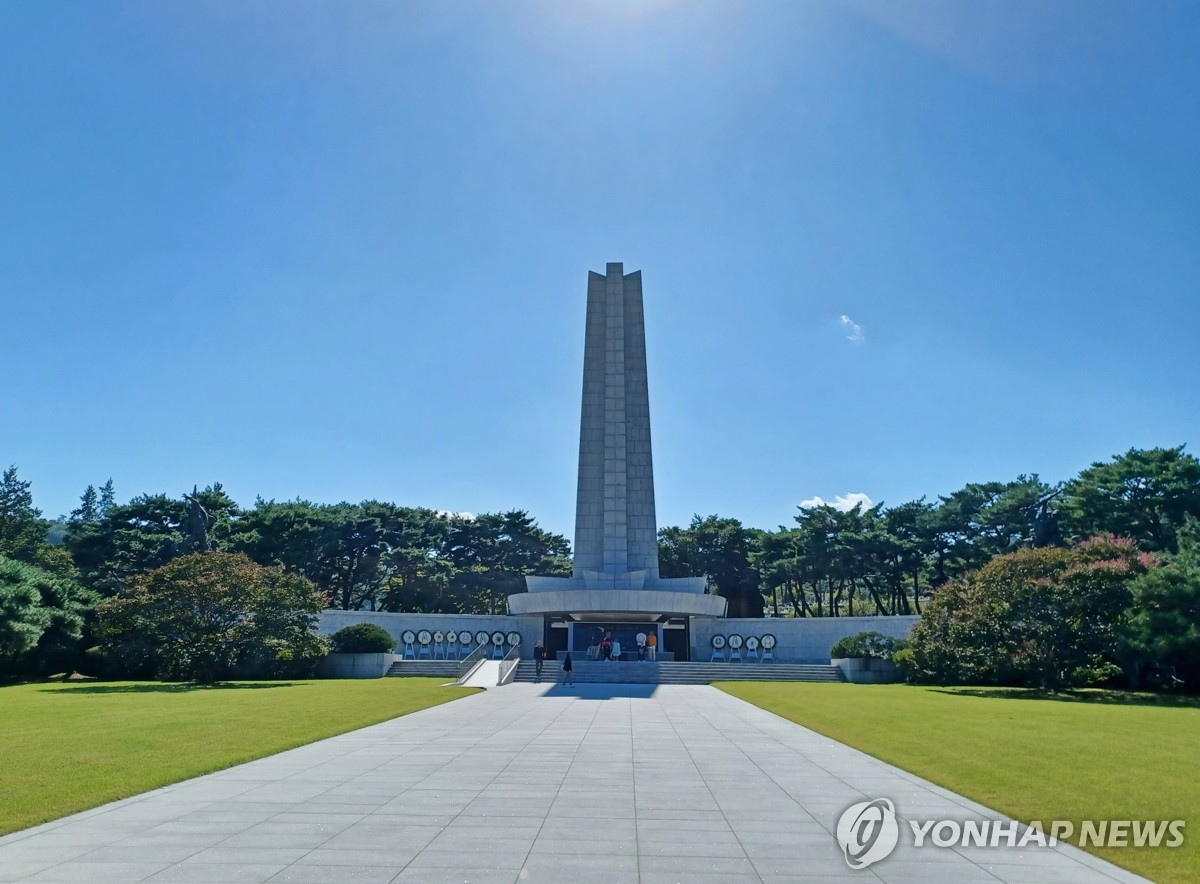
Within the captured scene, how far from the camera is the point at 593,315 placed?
44.4 meters

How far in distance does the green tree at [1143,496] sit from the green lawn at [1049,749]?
1596cm

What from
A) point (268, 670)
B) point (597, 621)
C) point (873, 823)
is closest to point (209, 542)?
point (268, 670)

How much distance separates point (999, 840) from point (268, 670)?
29725 millimetres

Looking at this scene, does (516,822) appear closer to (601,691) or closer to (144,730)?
(144,730)

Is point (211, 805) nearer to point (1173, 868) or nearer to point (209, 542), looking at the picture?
point (1173, 868)

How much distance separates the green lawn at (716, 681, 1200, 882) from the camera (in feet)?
24.5

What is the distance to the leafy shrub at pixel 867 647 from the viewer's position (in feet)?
103

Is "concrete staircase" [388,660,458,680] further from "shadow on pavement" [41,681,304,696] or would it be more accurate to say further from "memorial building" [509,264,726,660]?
"memorial building" [509,264,726,660]

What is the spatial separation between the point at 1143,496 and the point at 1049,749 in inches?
1215

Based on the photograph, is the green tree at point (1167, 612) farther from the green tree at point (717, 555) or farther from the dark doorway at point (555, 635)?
the green tree at point (717, 555)

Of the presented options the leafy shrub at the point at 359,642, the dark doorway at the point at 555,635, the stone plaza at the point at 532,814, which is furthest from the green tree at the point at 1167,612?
the leafy shrub at the point at 359,642

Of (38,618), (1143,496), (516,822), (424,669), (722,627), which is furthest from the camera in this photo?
(722,627)

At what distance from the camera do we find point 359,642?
32125mm

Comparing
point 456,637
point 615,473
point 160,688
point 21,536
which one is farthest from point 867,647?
point 21,536
